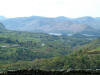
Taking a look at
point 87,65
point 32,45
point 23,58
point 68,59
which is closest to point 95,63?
point 87,65

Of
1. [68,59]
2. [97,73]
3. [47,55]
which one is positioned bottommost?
[47,55]

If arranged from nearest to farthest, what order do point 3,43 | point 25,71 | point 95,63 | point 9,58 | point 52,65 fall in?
1. point 25,71
2. point 95,63
3. point 52,65
4. point 9,58
5. point 3,43

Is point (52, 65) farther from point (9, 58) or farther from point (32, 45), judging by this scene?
point (32, 45)

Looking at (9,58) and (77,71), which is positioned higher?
(77,71)

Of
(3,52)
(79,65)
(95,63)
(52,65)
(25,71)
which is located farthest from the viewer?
(3,52)

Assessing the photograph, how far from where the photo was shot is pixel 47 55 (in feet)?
368

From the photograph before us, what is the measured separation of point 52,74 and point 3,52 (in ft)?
338

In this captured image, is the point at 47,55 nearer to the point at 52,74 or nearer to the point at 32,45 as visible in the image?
the point at 32,45

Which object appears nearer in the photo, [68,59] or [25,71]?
[25,71]

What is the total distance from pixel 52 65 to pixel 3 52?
1746 inches

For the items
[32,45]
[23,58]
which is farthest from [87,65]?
[32,45]

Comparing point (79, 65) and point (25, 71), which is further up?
point (25, 71)

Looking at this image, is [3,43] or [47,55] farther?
[3,43]

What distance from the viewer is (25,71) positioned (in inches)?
320
